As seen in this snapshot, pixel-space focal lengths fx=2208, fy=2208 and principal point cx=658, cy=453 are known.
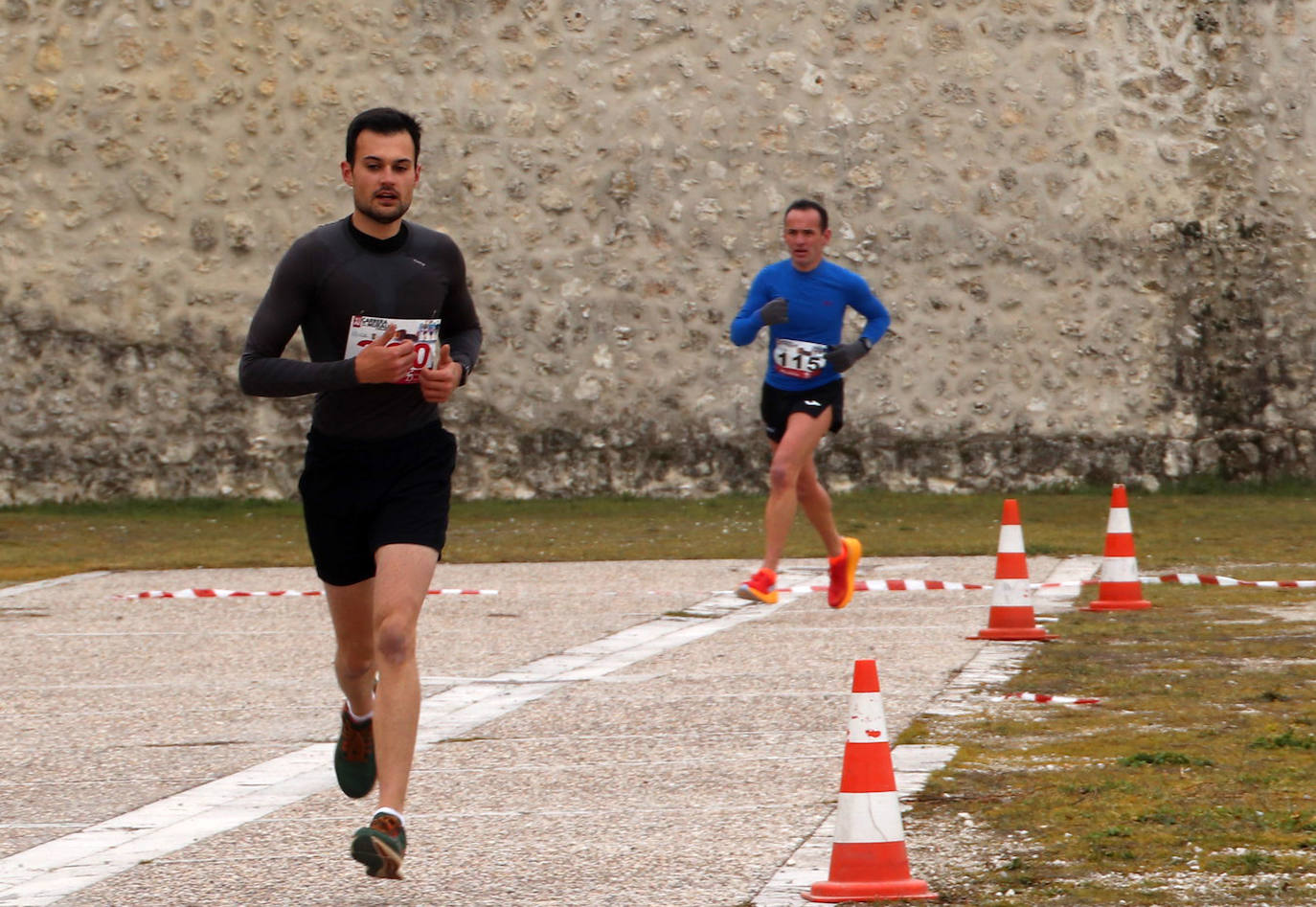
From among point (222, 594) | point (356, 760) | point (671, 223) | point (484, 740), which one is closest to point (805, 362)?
point (222, 594)

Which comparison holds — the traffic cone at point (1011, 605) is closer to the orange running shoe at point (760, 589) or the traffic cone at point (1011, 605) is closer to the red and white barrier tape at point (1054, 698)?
the orange running shoe at point (760, 589)

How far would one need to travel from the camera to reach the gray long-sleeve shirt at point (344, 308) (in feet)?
19.2

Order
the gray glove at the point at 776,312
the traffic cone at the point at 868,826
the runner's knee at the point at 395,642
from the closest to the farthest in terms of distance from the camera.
Answer: the traffic cone at the point at 868,826, the runner's knee at the point at 395,642, the gray glove at the point at 776,312

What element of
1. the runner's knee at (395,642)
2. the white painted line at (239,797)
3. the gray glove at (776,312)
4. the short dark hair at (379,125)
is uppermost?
the short dark hair at (379,125)

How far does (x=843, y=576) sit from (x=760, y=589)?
0.57m

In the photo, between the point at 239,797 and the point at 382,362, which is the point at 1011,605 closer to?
the point at 239,797

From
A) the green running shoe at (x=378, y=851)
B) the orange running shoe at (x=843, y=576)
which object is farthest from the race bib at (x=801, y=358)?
the green running shoe at (x=378, y=851)

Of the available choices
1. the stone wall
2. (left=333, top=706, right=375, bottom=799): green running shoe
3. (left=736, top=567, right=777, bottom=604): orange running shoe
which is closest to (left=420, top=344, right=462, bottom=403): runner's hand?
(left=333, top=706, right=375, bottom=799): green running shoe

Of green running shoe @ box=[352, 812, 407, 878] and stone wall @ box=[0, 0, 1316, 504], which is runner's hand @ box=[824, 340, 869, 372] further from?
stone wall @ box=[0, 0, 1316, 504]

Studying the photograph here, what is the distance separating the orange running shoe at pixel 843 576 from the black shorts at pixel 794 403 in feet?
2.28

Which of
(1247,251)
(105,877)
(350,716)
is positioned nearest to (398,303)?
(350,716)

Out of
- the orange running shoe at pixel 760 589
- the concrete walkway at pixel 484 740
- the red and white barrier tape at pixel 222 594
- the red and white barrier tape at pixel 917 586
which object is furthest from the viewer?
the red and white barrier tape at pixel 222 594

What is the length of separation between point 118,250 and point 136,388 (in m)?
1.22

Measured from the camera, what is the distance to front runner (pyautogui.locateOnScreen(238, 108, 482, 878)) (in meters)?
5.82
